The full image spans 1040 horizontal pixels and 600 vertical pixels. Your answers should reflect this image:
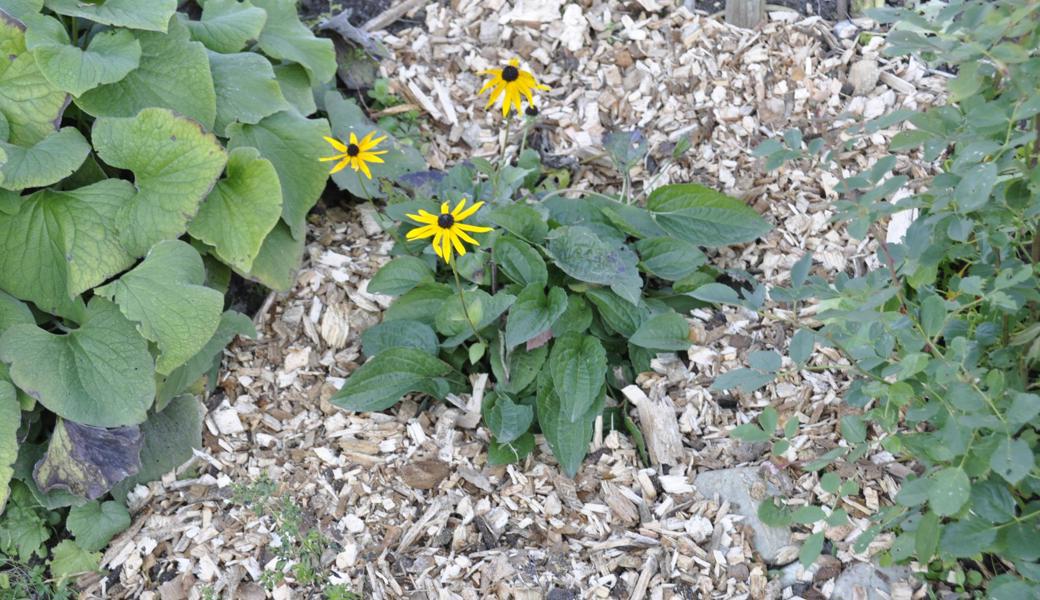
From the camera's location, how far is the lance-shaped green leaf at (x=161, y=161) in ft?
9.14

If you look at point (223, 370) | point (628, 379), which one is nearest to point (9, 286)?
point (223, 370)

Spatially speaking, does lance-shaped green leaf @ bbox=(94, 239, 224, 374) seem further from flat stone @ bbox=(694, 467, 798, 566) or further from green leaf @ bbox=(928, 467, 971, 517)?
green leaf @ bbox=(928, 467, 971, 517)

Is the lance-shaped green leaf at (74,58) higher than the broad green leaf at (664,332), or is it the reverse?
the lance-shaped green leaf at (74,58)

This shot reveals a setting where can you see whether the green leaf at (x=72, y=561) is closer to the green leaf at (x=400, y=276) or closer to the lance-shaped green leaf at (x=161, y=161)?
the lance-shaped green leaf at (x=161, y=161)

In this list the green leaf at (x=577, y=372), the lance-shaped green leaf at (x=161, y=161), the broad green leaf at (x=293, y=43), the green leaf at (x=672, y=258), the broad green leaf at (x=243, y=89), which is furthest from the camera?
the broad green leaf at (x=293, y=43)

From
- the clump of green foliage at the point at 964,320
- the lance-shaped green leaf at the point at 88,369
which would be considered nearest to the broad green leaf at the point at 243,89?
the lance-shaped green leaf at the point at 88,369

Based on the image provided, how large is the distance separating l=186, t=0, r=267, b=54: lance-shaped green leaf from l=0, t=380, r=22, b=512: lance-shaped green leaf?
1271 mm

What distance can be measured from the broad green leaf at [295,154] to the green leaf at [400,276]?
0.34 m

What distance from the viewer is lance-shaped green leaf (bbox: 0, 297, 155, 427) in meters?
2.60

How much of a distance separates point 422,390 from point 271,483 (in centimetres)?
49

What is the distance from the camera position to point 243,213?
9.49 feet

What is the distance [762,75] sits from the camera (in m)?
3.40

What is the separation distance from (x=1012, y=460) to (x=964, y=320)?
2.09 feet

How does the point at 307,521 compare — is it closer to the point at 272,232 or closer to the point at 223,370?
the point at 223,370
